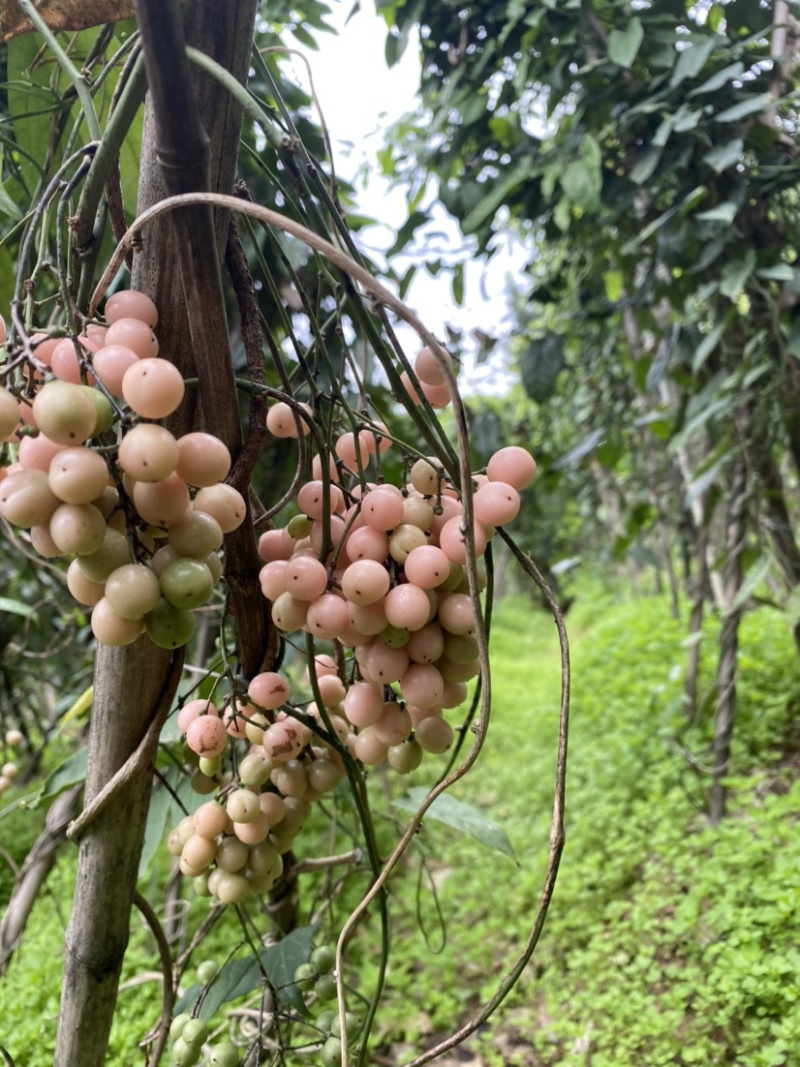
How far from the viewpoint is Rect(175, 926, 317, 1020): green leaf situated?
1.48 feet

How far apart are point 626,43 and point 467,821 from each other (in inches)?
39.0

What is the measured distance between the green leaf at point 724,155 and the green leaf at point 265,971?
0.99 m

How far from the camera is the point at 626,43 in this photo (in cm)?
91

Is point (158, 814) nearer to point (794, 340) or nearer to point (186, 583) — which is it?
point (186, 583)

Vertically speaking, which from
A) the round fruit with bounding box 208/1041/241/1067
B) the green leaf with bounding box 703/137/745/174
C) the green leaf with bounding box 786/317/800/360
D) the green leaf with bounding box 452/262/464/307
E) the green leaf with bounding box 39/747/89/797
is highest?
the green leaf with bounding box 452/262/464/307

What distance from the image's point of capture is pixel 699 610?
4.60 feet

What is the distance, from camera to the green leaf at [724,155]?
34.9 inches

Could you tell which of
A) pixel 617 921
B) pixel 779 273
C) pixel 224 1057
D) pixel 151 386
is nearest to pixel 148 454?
pixel 151 386

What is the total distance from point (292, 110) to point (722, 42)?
0.64 m

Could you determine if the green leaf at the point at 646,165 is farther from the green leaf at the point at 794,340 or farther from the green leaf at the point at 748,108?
the green leaf at the point at 794,340

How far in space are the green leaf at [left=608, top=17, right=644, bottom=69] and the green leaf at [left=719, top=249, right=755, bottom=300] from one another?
0.97ft

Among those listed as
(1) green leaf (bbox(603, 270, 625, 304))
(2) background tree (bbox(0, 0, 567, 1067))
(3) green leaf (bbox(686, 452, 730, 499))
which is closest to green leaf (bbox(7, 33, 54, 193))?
(2) background tree (bbox(0, 0, 567, 1067))

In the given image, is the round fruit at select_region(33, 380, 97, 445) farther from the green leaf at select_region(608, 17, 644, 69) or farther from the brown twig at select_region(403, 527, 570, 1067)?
the green leaf at select_region(608, 17, 644, 69)

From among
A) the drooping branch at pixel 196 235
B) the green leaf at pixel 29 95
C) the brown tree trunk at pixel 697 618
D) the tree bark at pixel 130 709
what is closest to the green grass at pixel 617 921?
the brown tree trunk at pixel 697 618
